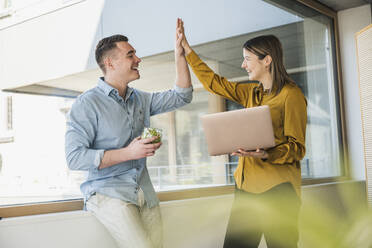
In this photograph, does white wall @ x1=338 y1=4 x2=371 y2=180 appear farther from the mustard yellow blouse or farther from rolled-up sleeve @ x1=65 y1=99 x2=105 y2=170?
rolled-up sleeve @ x1=65 y1=99 x2=105 y2=170

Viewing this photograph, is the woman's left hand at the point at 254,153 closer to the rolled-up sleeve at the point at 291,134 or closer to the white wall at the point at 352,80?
the rolled-up sleeve at the point at 291,134

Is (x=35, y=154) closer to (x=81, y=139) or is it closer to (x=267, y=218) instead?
(x=81, y=139)

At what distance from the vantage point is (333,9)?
4.31 metres

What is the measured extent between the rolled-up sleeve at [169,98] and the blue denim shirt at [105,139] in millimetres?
150

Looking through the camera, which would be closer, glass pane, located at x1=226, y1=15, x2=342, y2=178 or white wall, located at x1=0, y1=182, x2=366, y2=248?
white wall, located at x1=0, y1=182, x2=366, y2=248

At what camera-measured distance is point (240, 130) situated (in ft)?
5.95

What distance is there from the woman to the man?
434 millimetres

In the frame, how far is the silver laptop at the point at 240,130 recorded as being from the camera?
1.77 meters

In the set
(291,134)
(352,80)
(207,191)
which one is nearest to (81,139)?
(291,134)

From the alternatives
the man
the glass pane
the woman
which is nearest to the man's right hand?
the man

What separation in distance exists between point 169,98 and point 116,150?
20.7 inches

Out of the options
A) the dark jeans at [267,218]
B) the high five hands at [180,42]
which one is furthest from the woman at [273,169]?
the high five hands at [180,42]

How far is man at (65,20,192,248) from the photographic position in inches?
65.8

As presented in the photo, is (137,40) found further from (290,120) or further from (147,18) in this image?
(290,120)
